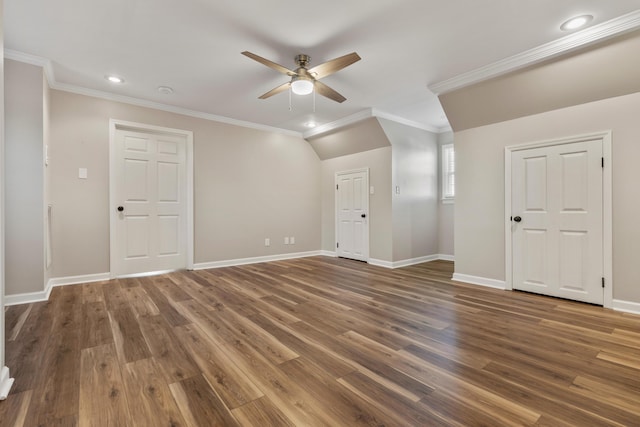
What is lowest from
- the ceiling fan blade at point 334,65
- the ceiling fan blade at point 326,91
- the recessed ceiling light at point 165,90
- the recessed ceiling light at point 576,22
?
the ceiling fan blade at point 326,91

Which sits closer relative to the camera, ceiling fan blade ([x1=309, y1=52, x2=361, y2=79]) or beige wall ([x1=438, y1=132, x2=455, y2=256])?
ceiling fan blade ([x1=309, y1=52, x2=361, y2=79])

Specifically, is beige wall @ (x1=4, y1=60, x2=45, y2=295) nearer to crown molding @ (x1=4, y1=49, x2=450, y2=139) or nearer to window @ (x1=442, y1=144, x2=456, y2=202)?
crown molding @ (x1=4, y1=49, x2=450, y2=139)

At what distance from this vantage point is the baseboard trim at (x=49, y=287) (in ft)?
10.0

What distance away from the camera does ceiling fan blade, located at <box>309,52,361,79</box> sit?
257 cm

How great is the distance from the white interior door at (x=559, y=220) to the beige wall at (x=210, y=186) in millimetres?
3924

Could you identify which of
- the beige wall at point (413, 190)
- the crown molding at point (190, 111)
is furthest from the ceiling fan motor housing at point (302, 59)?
the beige wall at point (413, 190)

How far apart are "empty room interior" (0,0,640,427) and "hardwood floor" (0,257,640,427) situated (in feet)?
0.06

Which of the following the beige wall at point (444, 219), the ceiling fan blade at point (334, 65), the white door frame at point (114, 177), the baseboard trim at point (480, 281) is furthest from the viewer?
the beige wall at point (444, 219)

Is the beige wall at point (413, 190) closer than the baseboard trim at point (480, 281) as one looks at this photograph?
No

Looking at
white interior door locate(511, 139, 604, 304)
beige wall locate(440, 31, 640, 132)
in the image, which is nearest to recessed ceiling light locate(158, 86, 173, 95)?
beige wall locate(440, 31, 640, 132)

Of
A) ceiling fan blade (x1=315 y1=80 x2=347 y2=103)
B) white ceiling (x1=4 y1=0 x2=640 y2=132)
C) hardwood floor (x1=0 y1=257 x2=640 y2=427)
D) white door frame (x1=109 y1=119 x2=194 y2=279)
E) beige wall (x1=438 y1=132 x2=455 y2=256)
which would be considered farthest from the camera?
beige wall (x1=438 y1=132 x2=455 y2=256)

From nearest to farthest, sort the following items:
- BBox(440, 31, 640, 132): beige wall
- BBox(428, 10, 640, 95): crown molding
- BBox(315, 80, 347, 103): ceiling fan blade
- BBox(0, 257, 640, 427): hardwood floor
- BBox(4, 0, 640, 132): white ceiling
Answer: BBox(0, 257, 640, 427): hardwood floor → BBox(4, 0, 640, 132): white ceiling → BBox(428, 10, 640, 95): crown molding → BBox(440, 31, 640, 132): beige wall → BBox(315, 80, 347, 103): ceiling fan blade

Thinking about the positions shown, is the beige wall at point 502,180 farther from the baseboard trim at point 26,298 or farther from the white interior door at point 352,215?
the baseboard trim at point 26,298

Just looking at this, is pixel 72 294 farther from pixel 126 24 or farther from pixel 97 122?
pixel 126 24
